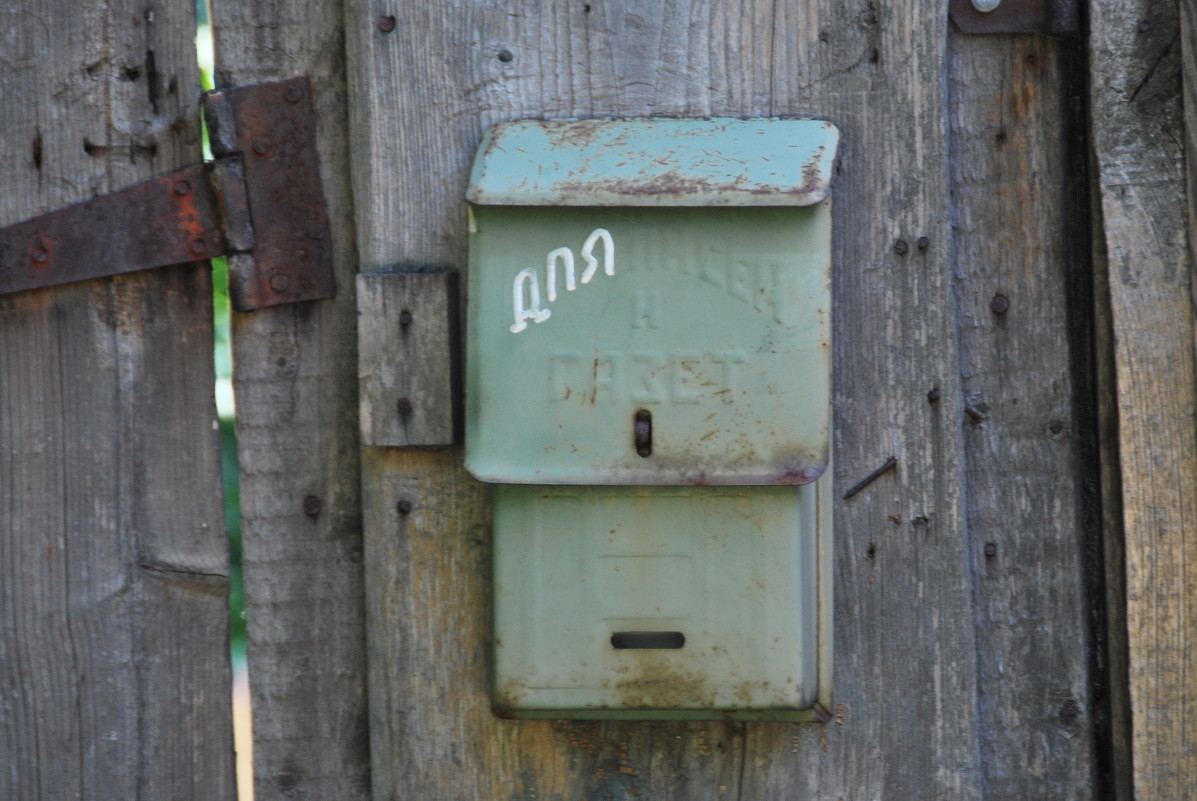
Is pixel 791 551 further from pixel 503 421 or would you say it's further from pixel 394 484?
pixel 394 484

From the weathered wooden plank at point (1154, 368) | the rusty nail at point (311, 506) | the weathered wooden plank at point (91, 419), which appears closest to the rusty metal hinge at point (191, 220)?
the weathered wooden plank at point (91, 419)

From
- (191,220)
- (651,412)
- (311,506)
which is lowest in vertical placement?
(311,506)

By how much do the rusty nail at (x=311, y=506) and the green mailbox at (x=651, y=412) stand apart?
0.31m

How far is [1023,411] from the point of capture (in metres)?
1.43

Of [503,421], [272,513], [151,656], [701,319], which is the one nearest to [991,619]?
[701,319]

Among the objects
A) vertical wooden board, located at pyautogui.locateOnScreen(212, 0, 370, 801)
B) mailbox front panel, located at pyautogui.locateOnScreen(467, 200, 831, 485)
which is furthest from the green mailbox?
vertical wooden board, located at pyautogui.locateOnScreen(212, 0, 370, 801)

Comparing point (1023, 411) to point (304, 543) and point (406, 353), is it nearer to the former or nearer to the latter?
point (406, 353)

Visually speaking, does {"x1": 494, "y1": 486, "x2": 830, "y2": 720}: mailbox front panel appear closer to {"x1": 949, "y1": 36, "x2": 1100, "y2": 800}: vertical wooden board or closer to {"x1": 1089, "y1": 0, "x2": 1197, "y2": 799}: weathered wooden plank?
{"x1": 949, "y1": 36, "x2": 1100, "y2": 800}: vertical wooden board

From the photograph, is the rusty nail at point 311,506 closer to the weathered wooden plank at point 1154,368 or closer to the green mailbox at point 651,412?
the green mailbox at point 651,412

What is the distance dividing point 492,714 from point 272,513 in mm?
405

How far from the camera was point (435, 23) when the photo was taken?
140 cm

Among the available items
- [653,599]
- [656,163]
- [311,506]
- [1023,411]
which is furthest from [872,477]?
A: [311,506]

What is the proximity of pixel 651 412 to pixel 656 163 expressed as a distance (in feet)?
0.96

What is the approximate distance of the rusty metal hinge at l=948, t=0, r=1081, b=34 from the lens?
1390mm
